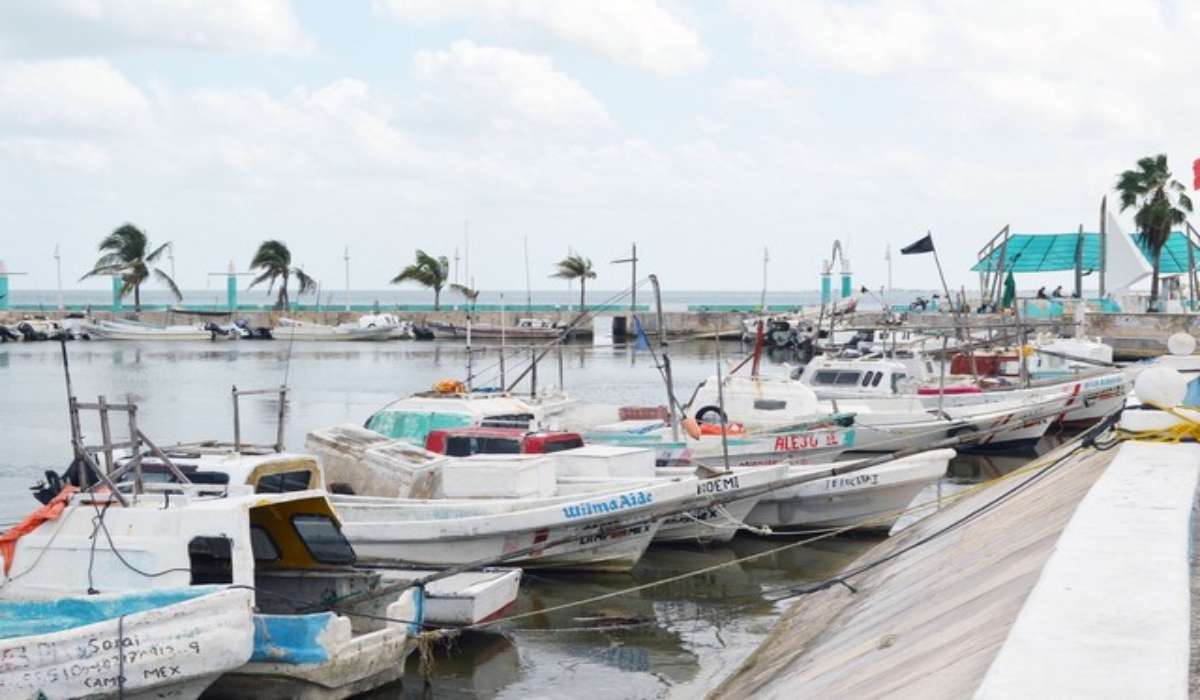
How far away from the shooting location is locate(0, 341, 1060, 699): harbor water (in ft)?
51.5

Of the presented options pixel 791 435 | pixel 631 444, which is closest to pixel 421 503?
pixel 631 444

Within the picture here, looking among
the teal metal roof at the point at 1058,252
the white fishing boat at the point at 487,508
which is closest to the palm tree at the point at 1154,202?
the teal metal roof at the point at 1058,252

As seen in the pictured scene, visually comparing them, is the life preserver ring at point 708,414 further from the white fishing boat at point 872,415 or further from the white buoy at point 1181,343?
the white buoy at point 1181,343

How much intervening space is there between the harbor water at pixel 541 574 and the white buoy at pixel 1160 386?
17.0 feet

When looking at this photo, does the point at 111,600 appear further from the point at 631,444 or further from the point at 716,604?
the point at 631,444

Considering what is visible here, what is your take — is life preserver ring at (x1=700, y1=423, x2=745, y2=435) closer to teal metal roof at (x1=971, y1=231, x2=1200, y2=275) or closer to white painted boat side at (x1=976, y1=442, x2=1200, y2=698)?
white painted boat side at (x1=976, y1=442, x2=1200, y2=698)

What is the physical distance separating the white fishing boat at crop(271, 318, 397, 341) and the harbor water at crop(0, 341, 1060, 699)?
21483 mm

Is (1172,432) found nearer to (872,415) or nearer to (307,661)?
(307,661)

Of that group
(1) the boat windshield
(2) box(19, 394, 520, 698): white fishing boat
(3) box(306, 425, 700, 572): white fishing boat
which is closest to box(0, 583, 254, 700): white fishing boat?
(2) box(19, 394, 520, 698): white fishing boat

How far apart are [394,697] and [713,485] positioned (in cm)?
717

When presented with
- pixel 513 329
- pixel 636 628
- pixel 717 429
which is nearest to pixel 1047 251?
pixel 513 329

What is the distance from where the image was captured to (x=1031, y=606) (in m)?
7.59

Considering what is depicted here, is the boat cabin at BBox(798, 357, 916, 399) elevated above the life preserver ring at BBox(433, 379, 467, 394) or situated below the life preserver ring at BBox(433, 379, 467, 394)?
below

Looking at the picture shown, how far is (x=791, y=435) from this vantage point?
26984 mm
